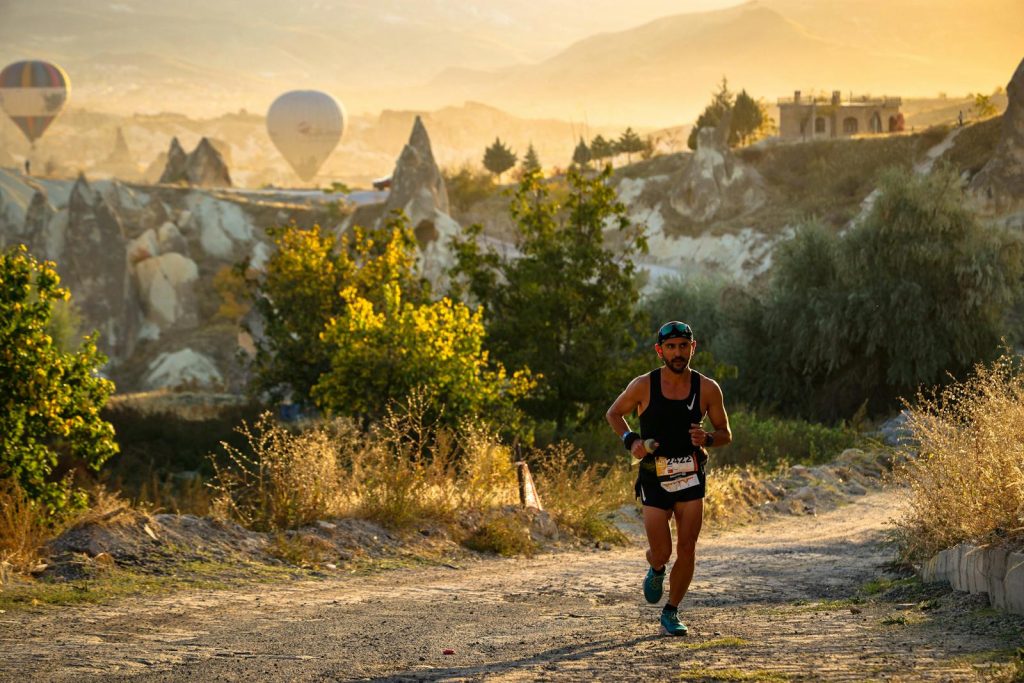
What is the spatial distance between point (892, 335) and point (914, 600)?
2510 cm

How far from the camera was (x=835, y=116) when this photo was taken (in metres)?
96.9

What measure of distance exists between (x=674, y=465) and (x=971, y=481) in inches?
101

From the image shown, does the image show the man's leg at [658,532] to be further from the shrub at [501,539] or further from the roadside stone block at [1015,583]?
the shrub at [501,539]

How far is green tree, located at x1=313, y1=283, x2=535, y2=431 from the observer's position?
20.3 m

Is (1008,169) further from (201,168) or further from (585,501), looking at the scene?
(201,168)

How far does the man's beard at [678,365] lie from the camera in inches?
317

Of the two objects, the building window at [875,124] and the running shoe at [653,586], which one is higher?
the building window at [875,124]

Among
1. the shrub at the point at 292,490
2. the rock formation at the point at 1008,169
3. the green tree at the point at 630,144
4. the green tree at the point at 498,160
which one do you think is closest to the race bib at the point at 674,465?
the shrub at the point at 292,490

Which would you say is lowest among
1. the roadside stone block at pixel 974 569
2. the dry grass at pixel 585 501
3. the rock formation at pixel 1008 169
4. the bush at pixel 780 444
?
the bush at pixel 780 444

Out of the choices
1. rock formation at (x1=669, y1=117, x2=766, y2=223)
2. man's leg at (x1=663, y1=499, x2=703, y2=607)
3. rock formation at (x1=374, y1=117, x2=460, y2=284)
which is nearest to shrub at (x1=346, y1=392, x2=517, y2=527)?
man's leg at (x1=663, y1=499, x2=703, y2=607)

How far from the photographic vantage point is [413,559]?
481 inches

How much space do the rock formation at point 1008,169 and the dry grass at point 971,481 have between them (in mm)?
50176

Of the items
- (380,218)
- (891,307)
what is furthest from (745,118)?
(891,307)

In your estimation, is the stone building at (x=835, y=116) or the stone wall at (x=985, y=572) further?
the stone building at (x=835, y=116)
